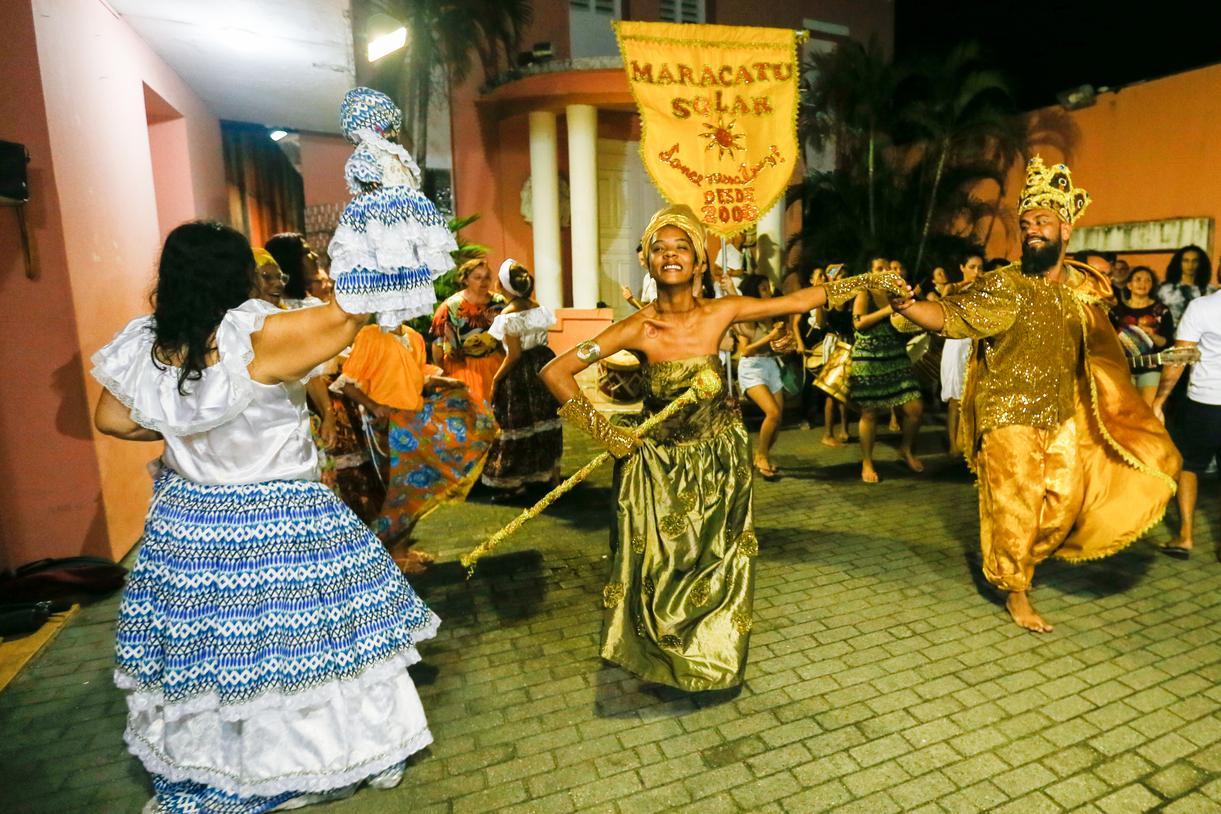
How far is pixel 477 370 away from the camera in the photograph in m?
6.46

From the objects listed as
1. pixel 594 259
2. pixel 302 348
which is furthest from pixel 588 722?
pixel 594 259

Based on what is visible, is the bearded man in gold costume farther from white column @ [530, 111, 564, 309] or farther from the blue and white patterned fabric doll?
white column @ [530, 111, 564, 309]

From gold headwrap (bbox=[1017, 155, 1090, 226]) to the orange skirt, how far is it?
4155 mm

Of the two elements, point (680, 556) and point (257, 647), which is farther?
point (680, 556)

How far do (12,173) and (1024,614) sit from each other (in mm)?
5889

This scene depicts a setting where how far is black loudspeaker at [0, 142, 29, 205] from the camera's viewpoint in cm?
405

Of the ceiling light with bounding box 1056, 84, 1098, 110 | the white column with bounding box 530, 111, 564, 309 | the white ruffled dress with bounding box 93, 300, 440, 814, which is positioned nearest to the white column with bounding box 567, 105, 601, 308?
the white column with bounding box 530, 111, 564, 309

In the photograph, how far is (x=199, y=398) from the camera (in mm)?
2354

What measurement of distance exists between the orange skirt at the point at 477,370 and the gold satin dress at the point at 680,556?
3.34m

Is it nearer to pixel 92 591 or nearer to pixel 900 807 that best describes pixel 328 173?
pixel 92 591

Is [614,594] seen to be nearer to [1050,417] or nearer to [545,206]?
[1050,417]

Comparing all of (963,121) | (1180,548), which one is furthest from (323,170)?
(1180,548)

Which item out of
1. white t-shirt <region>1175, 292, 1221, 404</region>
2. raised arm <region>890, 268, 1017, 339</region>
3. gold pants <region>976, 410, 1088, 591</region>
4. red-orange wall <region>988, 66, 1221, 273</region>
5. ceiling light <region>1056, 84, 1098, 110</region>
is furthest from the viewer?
ceiling light <region>1056, 84, 1098, 110</region>

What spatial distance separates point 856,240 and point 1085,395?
33.1 feet
